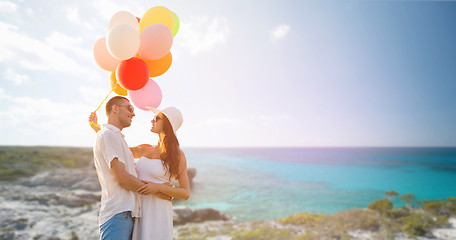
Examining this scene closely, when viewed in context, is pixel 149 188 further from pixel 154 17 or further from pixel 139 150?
pixel 154 17

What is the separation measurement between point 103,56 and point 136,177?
169 centimetres

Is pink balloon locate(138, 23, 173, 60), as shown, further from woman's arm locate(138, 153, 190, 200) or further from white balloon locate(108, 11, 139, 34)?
woman's arm locate(138, 153, 190, 200)

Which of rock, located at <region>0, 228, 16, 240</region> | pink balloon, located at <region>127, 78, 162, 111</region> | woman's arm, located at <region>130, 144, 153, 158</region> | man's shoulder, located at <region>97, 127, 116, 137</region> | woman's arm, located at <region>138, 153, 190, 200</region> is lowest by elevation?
rock, located at <region>0, 228, 16, 240</region>

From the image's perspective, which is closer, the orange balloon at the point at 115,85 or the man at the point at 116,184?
the man at the point at 116,184

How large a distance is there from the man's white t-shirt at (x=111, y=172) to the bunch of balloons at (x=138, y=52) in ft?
2.67

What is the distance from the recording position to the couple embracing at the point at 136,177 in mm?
2326

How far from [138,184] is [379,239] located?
26.5ft

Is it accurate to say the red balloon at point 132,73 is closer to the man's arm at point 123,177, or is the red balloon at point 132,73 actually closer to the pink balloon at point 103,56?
the pink balloon at point 103,56

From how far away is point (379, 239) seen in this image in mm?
7578

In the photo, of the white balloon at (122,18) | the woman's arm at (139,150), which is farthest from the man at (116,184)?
the white balloon at (122,18)

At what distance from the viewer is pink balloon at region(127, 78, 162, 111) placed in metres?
3.31

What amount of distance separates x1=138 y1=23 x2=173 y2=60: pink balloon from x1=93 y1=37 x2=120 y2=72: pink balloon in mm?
385

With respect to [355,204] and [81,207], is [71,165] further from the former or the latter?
[355,204]

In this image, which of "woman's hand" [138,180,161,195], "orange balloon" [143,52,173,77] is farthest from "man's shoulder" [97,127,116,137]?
"orange balloon" [143,52,173,77]
